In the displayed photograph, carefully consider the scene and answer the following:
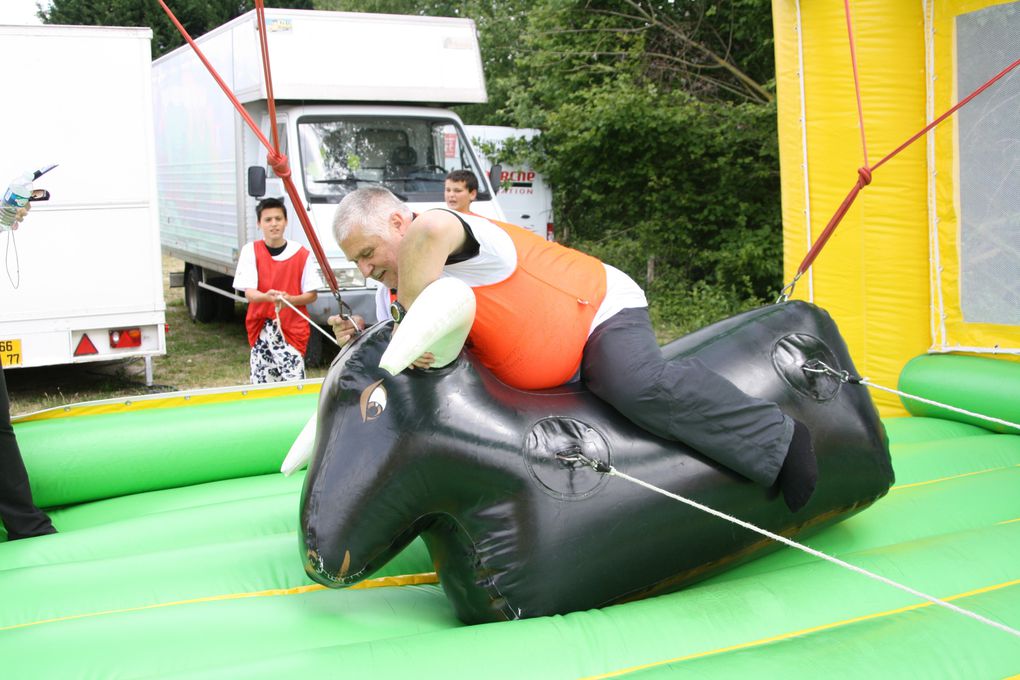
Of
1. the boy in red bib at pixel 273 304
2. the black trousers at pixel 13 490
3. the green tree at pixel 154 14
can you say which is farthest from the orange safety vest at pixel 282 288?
the green tree at pixel 154 14

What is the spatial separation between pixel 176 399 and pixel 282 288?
1138mm

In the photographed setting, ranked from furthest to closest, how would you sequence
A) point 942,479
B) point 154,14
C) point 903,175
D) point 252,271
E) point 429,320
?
point 154,14 < point 252,271 < point 903,175 < point 942,479 < point 429,320

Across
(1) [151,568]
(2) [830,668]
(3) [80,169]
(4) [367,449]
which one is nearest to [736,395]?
(2) [830,668]

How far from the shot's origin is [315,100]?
26.7 ft

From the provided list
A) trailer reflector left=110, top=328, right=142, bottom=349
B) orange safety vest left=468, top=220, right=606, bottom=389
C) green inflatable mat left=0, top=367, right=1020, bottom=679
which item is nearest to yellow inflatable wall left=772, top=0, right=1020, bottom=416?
green inflatable mat left=0, top=367, right=1020, bottom=679

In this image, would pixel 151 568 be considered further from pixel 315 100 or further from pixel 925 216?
pixel 315 100

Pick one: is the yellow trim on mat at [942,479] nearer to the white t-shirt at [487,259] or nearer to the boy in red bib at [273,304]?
the white t-shirt at [487,259]

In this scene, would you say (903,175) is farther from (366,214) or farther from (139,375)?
(139,375)

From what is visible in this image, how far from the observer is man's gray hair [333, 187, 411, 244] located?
258 centimetres

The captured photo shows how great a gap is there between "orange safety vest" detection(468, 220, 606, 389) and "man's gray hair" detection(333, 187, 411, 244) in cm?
29

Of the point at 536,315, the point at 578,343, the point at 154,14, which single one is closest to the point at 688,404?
the point at 578,343

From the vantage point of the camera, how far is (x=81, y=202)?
21.9ft

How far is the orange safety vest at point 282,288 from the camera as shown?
16.8ft

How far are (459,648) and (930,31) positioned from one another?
13.2ft
